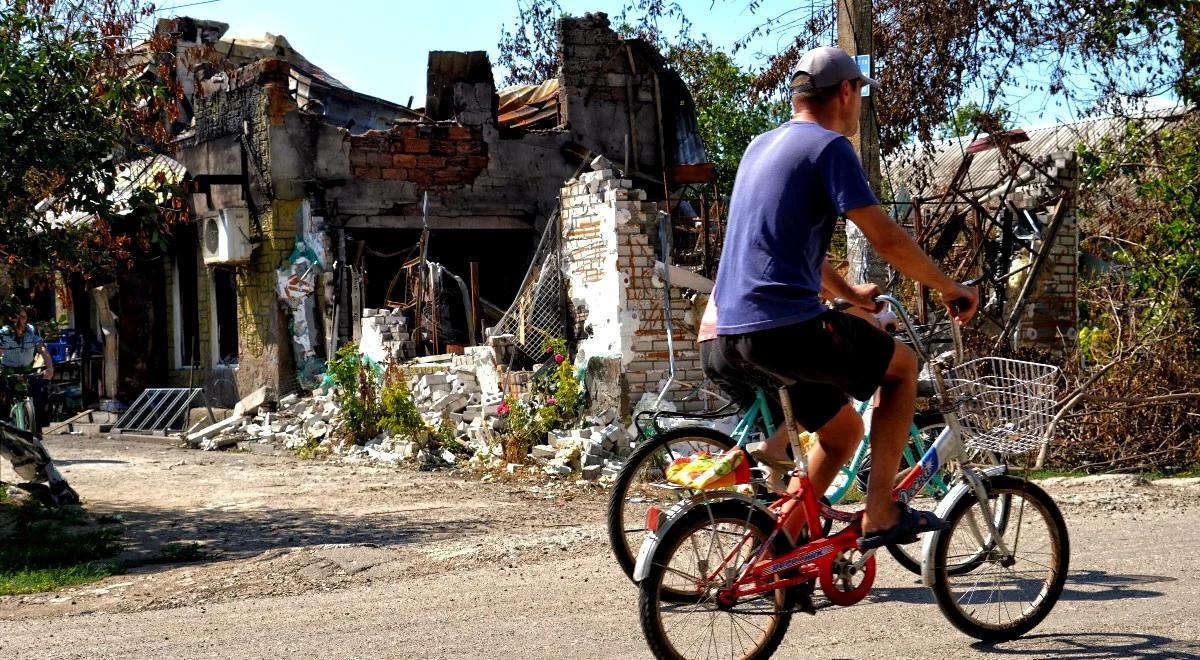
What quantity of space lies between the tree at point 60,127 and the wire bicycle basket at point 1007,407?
6124 millimetres

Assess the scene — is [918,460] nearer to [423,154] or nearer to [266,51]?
[423,154]

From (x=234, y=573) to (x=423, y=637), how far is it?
2.13 metres

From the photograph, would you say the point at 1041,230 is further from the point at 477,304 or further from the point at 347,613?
the point at 347,613

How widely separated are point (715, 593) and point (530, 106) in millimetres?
15297

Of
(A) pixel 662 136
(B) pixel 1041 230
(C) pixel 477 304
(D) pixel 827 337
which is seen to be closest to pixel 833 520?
(D) pixel 827 337

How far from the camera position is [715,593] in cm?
392

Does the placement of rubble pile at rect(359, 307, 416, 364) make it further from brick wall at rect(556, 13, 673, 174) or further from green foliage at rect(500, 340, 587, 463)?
brick wall at rect(556, 13, 673, 174)

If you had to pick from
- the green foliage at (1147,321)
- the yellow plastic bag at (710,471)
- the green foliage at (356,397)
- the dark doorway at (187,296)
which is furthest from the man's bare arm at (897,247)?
the dark doorway at (187,296)

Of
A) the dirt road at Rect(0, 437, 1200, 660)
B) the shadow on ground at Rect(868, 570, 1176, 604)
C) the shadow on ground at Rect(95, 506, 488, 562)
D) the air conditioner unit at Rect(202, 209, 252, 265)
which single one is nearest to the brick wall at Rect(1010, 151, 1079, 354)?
the dirt road at Rect(0, 437, 1200, 660)

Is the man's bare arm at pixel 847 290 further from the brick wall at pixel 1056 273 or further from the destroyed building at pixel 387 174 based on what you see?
the destroyed building at pixel 387 174

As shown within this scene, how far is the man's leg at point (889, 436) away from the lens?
4.02 meters

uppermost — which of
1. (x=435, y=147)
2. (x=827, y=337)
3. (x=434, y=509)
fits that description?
(x=435, y=147)

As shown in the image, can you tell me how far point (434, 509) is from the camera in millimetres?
9258

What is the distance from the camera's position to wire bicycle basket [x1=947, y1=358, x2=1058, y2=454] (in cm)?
444
